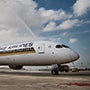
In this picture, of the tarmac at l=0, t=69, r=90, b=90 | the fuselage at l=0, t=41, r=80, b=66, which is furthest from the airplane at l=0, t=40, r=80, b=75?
the tarmac at l=0, t=69, r=90, b=90

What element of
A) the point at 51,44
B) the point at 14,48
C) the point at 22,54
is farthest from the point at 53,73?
the point at 14,48

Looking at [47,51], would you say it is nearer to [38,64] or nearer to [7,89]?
[38,64]

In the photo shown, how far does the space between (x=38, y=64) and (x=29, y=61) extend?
1312 mm

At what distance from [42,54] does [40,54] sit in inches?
12.3

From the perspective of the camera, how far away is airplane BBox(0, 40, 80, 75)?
876 inches

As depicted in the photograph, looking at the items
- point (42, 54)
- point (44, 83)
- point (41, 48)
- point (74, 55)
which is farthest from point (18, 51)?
point (44, 83)

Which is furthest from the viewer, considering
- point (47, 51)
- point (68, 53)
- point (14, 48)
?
point (14, 48)

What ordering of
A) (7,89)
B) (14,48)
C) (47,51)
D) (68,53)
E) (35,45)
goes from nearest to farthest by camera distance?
(7,89) < (68,53) < (47,51) < (35,45) < (14,48)

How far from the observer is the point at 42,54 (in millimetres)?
23766

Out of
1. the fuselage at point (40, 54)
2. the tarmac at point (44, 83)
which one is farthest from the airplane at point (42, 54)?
the tarmac at point (44, 83)

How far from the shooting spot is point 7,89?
34.7 feet

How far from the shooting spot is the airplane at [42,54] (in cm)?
2225

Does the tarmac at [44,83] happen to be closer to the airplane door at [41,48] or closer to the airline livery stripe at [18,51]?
the airplane door at [41,48]

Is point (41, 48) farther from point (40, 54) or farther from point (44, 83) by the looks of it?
point (44, 83)
